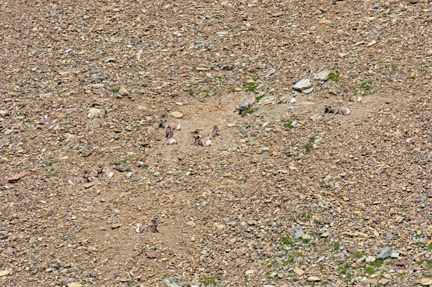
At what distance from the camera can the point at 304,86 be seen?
1036cm

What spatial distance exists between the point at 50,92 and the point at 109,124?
1902 millimetres

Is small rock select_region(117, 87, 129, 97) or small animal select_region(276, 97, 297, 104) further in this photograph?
small rock select_region(117, 87, 129, 97)

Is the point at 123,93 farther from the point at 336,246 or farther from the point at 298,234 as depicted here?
the point at 336,246

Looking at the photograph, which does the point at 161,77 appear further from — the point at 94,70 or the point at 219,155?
the point at 219,155

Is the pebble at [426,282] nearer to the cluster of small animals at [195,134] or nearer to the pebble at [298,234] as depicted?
the pebble at [298,234]

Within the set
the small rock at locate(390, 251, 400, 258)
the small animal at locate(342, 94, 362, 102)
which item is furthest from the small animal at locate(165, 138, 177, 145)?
the small rock at locate(390, 251, 400, 258)

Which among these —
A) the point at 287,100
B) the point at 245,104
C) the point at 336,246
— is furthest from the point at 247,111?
the point at 336,246

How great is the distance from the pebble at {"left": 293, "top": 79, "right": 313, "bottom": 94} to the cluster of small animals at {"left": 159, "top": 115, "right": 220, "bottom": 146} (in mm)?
1787

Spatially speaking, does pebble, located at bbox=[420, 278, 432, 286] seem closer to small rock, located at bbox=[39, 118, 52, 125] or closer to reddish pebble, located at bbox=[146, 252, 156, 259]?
reddish pebble, located at bbox=[146, 252, 156, 259]

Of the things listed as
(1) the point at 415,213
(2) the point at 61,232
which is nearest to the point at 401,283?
(1) the point at 415,213

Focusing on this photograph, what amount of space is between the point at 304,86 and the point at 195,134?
230 cm

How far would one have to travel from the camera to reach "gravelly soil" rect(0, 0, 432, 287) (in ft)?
25.2

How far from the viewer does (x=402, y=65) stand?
10.2m

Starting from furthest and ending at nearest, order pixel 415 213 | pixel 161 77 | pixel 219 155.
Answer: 1. pixel 161 77
2. pixel 219 155
3. pixel 415 213
